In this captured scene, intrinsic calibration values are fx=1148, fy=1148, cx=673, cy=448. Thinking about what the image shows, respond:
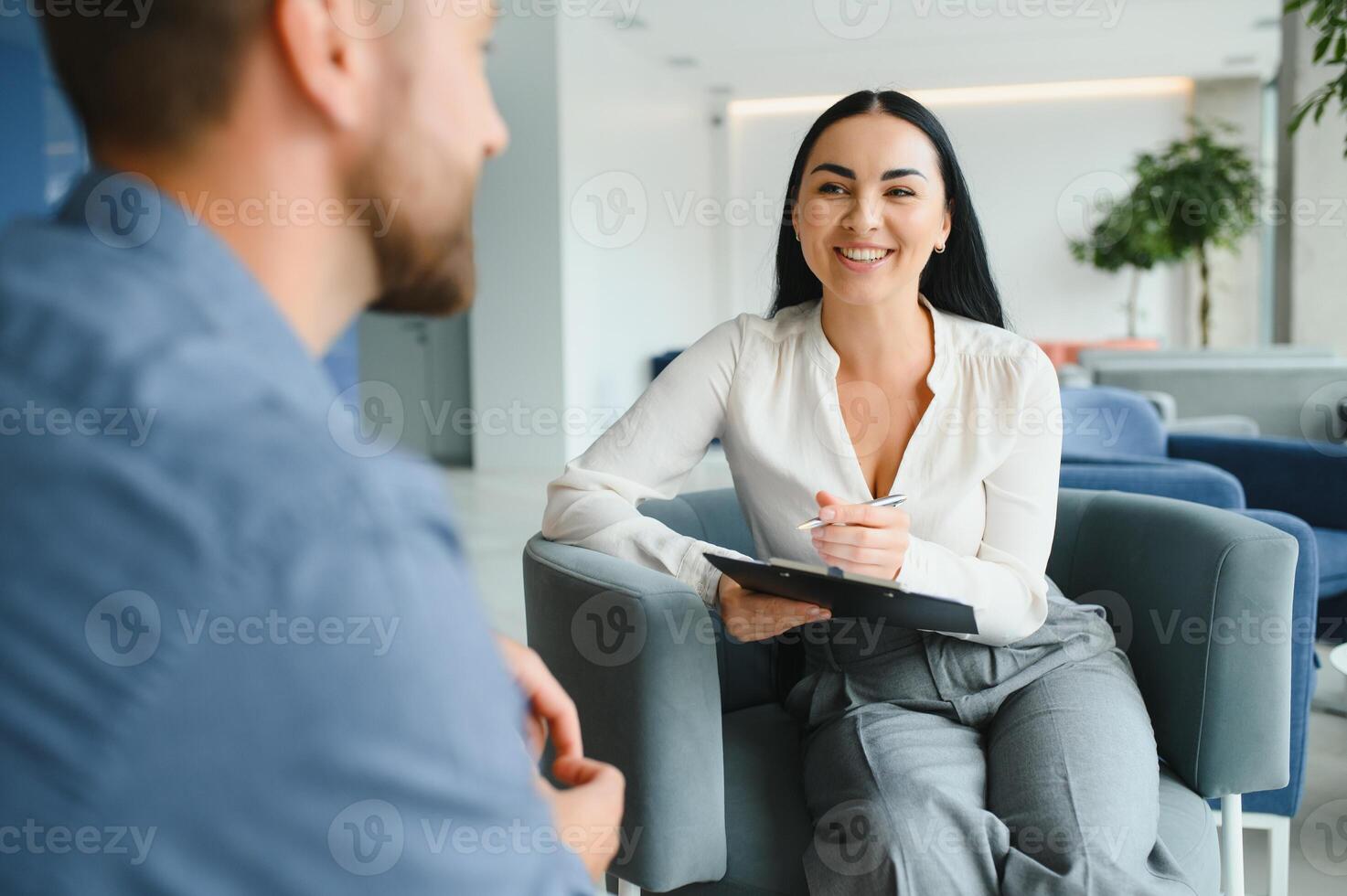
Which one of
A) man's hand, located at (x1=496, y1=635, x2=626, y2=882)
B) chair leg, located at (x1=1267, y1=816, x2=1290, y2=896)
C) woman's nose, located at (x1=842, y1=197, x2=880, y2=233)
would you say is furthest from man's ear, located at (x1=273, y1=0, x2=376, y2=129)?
chair leg, located at (x1=1267, y1=816, x2=1290, y2=896)

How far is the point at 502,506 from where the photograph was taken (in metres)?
7.10

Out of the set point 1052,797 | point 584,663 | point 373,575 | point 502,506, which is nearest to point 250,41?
point 373,575

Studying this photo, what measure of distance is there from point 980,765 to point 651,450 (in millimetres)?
706

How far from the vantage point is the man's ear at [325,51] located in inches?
22.8

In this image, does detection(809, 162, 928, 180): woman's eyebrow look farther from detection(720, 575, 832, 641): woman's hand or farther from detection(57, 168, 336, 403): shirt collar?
detection(57, 168, 336, 403): shirt collar

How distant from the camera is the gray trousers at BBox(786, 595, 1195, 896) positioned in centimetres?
140

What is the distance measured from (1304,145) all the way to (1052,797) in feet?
19.6

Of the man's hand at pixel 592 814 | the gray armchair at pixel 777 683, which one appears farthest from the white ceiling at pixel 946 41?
the man's hand at pixel 592 814

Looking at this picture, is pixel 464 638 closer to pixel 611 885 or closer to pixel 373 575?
pixel 373 575

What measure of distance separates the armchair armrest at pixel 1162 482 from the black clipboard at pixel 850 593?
1.30 m

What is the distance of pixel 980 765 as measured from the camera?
62.6 inches

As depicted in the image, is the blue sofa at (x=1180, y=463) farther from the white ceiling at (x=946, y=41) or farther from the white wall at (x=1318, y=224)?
the white ceiling at (x=946, y=41)

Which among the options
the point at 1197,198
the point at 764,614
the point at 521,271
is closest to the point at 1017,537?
the point at 764,614

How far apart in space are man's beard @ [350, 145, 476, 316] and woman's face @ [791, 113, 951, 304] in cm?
116
